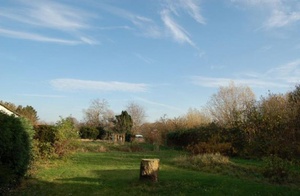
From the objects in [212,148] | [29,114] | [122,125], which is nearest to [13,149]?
[212,148]

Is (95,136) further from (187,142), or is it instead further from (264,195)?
(264,195)

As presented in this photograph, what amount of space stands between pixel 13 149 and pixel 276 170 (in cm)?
971

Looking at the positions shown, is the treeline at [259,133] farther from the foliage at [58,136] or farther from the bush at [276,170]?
the foliage at [58,136]

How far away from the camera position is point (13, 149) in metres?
9.85

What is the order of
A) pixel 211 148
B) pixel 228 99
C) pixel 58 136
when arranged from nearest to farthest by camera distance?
1. pixel 58 136
2. pixel 211 148
3. pixel 228 99

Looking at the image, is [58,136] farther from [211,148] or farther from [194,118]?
[194,118]

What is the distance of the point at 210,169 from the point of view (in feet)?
47.2

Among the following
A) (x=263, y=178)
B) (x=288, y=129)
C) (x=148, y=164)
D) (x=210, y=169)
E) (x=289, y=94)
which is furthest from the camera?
(x=289, y=94)

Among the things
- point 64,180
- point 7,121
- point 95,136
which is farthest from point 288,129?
point 95,136

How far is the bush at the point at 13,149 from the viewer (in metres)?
8.72

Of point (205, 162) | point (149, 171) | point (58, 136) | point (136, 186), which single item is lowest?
point (136, 186)

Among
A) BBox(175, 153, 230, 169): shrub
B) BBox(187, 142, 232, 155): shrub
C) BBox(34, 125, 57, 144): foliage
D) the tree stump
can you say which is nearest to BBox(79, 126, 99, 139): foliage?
BBox(34, 125, 57, 144): foliage

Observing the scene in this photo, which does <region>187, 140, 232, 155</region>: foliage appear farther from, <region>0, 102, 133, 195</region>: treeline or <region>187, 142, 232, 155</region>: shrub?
<region>0, 102, 133, 195</region>: treeline

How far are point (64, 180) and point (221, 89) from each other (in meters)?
30.0
